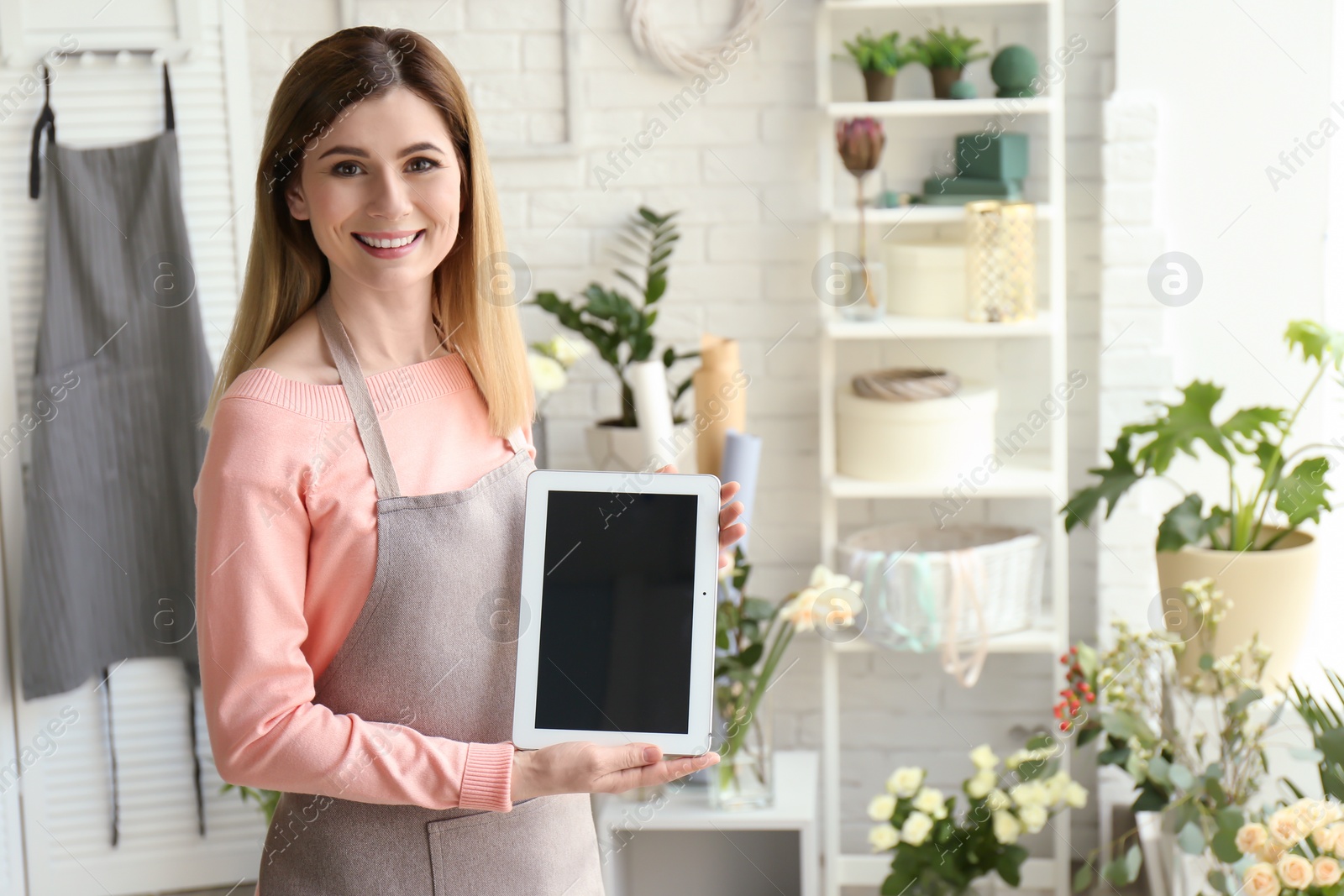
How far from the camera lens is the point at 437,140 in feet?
3.51

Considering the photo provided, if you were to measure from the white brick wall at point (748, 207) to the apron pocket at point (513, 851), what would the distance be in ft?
4.91

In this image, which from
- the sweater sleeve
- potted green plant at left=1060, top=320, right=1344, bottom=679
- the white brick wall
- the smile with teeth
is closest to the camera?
the sweater sleeve

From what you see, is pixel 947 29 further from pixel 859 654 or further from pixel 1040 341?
pixel 859 654

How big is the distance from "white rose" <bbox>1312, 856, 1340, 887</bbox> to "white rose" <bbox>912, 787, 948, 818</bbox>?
784 millimetres

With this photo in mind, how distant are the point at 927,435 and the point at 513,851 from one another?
4.66 feet

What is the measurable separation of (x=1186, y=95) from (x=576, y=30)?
49.8 inches

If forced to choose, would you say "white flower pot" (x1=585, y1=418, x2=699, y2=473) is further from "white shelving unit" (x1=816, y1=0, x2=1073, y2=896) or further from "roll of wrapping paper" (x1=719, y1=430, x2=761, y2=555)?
"white shelving unit" (x1=816, y1=0, x2=1073, y2=896)

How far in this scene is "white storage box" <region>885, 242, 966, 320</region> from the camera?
2.35 m

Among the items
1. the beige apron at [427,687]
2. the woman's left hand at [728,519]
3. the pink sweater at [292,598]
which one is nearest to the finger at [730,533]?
the woman's left hand at [728,519]

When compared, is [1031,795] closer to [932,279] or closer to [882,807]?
[882,807]

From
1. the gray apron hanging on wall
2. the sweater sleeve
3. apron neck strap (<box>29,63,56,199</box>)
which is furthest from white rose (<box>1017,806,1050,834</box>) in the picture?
apron neck strap (<box>29,63,56,199</box>)


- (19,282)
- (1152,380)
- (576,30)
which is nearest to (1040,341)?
(1152,380)

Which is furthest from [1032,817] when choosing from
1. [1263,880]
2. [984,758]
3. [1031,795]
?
[1263,880]

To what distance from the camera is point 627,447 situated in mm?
2252
